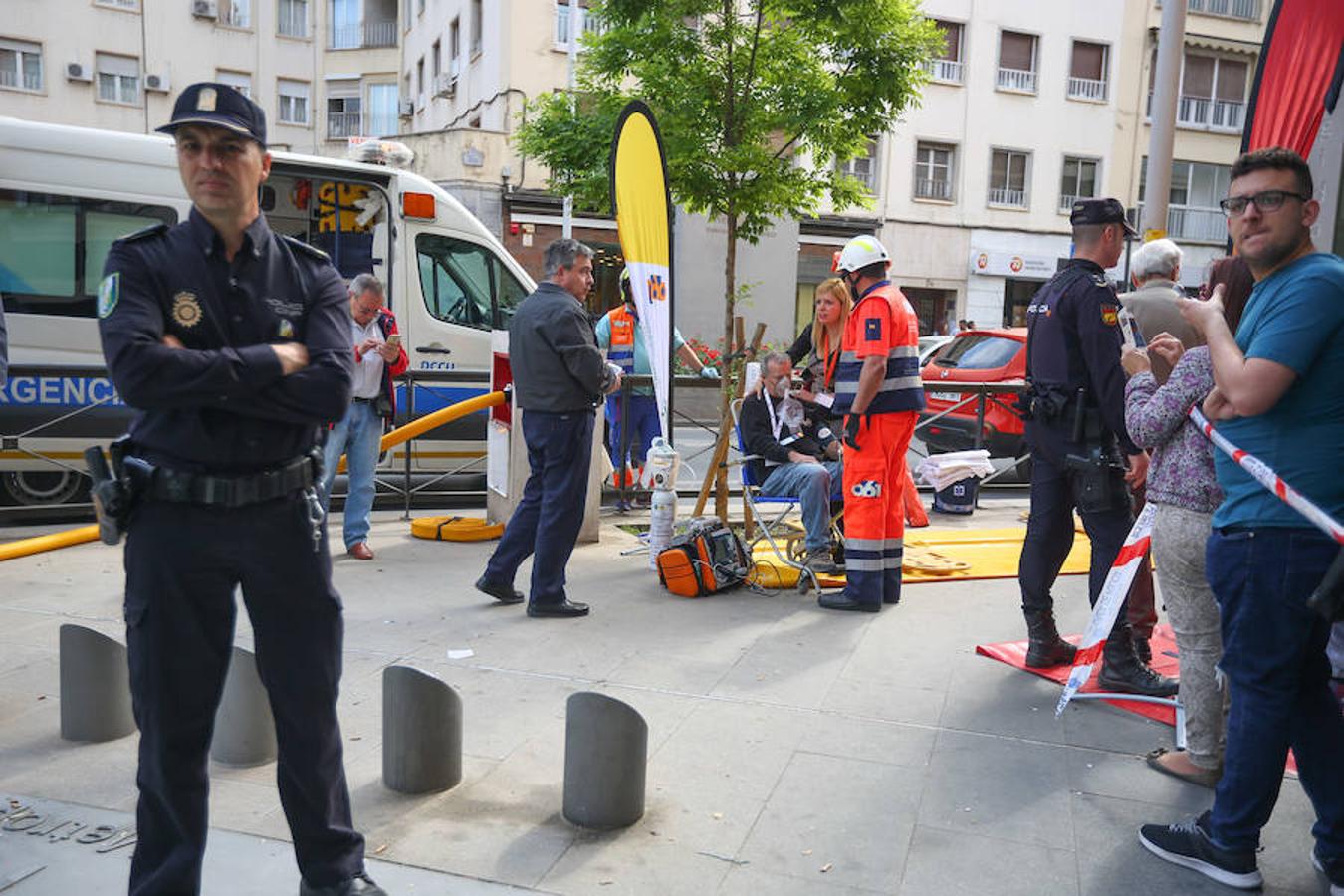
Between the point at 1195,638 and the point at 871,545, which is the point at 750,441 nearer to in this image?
the point at 871,545

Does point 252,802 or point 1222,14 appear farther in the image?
point 1222,14

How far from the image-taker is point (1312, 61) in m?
5.19

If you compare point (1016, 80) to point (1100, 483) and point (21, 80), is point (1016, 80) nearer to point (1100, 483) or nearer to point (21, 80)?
point (1100, 483)

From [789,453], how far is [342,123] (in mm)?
35613

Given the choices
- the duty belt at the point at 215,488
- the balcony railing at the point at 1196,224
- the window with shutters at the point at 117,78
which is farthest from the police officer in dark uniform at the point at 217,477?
the window with shutters at the point at 117,78

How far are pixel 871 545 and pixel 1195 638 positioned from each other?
7.79ft

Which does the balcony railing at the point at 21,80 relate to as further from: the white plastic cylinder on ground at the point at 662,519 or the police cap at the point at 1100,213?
the police cap at the point at 1100,213

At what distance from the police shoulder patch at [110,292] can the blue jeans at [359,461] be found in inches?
183

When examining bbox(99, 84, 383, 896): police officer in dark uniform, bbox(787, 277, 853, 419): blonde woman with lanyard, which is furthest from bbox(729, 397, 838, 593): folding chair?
bbox(99, 84, 383, 896): police officer in dark uniform

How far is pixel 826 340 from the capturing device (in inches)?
295

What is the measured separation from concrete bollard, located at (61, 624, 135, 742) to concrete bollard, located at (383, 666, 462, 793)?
3.72 ft

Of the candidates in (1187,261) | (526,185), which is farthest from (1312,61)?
(1187,261)

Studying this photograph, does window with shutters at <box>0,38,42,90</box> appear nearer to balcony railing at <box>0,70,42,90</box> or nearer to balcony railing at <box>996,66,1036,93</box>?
balcony railing at <box>0,70,42,90</box>

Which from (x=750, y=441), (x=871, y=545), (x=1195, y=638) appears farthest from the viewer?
(x=750, y=441)
